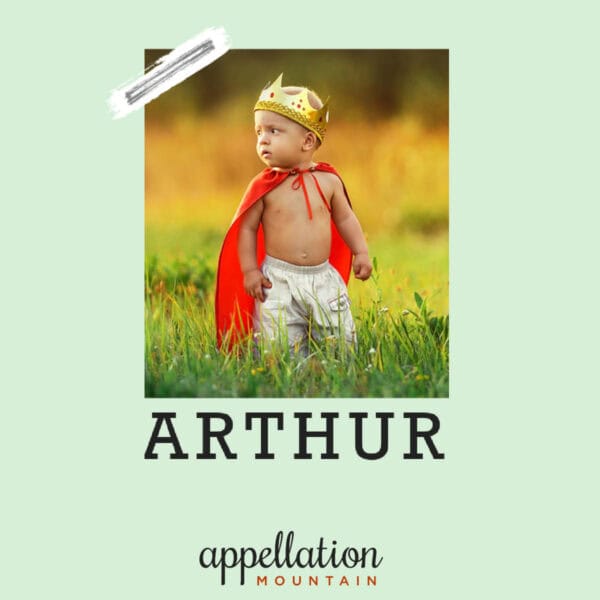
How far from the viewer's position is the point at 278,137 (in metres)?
4.83

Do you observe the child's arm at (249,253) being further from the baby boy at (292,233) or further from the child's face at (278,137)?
the child's face at (278,137)

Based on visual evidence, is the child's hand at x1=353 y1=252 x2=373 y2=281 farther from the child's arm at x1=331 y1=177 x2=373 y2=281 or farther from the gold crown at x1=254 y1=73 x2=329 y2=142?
the gold crown at x1=254 y1=73 x2=329 y2=142

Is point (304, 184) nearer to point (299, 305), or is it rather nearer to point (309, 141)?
point (309, 141)

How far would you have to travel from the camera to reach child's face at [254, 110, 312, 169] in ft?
15.8

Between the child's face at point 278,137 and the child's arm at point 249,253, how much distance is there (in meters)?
0.20

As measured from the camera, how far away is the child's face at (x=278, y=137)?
15.8 ft

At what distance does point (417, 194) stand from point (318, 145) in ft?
2.89

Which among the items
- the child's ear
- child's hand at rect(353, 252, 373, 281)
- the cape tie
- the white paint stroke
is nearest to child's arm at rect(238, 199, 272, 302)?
the cape tie

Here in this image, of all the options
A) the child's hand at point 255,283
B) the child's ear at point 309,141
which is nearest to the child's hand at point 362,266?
the child's hand at point 255,283

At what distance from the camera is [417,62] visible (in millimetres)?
5305

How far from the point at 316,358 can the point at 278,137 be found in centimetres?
91

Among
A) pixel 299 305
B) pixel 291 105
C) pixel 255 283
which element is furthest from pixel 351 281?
pixel 291 105

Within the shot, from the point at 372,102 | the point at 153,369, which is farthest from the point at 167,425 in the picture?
the point at 372,102

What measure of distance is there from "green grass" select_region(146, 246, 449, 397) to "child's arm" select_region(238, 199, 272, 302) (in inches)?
9.4
